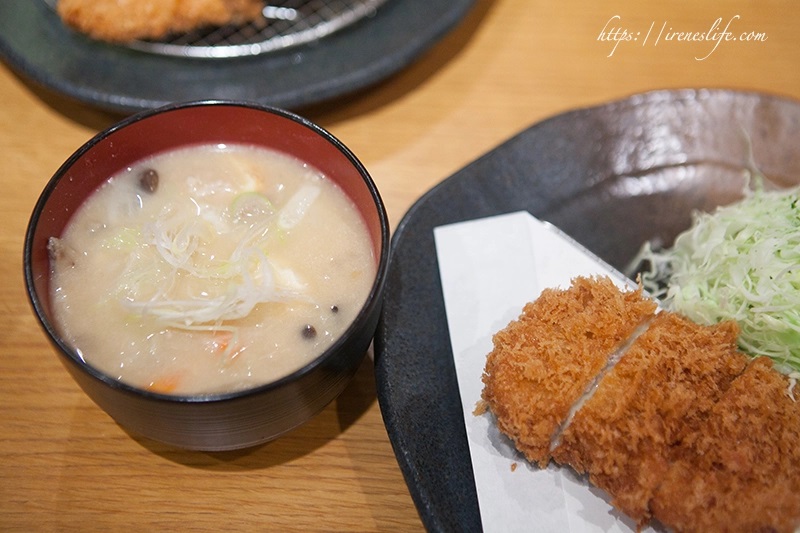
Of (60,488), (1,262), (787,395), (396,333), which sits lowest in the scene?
(60,488)

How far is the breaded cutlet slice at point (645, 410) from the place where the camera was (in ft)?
5.03

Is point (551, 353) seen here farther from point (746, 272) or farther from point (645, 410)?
point (746, 272)

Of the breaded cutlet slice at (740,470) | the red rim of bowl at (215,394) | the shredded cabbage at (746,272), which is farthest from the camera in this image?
the shredded cabbage at (746,272)

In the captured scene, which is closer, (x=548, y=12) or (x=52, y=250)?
(x=52, y=250)

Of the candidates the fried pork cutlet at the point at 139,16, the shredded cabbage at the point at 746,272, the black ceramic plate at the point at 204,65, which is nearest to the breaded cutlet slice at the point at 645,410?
the shredded cabbage at the point at 746,272

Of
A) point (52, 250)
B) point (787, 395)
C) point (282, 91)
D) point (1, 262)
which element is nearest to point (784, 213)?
point (787, 395)

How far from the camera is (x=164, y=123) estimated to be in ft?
5.77

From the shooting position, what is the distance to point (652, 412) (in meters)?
1.57

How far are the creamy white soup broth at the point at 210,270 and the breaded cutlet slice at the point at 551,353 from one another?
383mm

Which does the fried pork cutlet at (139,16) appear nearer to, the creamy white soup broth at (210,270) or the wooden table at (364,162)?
the wooden table at (364,162)

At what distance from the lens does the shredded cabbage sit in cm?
181

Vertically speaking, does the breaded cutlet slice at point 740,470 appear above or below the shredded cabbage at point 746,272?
below

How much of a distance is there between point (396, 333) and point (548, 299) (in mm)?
400

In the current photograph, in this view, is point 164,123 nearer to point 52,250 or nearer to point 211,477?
point 52,250
